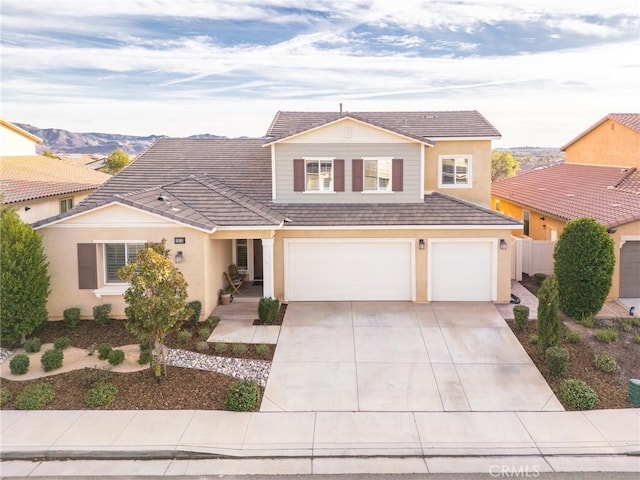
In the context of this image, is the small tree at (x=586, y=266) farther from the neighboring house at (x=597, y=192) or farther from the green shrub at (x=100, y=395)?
the green shrub at (x=100, y=395)

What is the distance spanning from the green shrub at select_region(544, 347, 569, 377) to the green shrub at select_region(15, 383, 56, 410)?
10628 mm

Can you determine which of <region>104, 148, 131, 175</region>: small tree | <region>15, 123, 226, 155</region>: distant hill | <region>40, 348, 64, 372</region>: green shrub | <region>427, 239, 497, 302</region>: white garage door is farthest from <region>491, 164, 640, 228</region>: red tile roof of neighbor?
<region>15, 123, 226, 155</region>: distant hill

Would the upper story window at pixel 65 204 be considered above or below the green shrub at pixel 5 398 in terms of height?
above

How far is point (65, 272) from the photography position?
48.9 feet

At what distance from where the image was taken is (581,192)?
72.5ft

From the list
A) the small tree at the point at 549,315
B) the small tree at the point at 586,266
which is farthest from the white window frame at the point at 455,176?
the small tree at the point at 549,315

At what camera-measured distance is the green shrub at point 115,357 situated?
1181 centimetres

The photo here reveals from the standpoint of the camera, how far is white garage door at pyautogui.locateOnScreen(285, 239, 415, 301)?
664 inches

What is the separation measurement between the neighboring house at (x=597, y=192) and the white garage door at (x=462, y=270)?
A: 395 cm

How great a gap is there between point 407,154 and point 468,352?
7631 mm

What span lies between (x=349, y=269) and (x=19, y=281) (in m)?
9.48

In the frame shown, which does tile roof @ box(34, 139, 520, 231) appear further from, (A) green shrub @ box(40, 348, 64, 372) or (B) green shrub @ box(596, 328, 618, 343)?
(A) green shrub @ box(40, 348, 64, 372)

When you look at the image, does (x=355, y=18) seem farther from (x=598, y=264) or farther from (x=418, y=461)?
(x=418, y=461)

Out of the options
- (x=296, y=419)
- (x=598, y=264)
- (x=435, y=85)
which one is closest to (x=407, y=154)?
(x=598, y=264)
